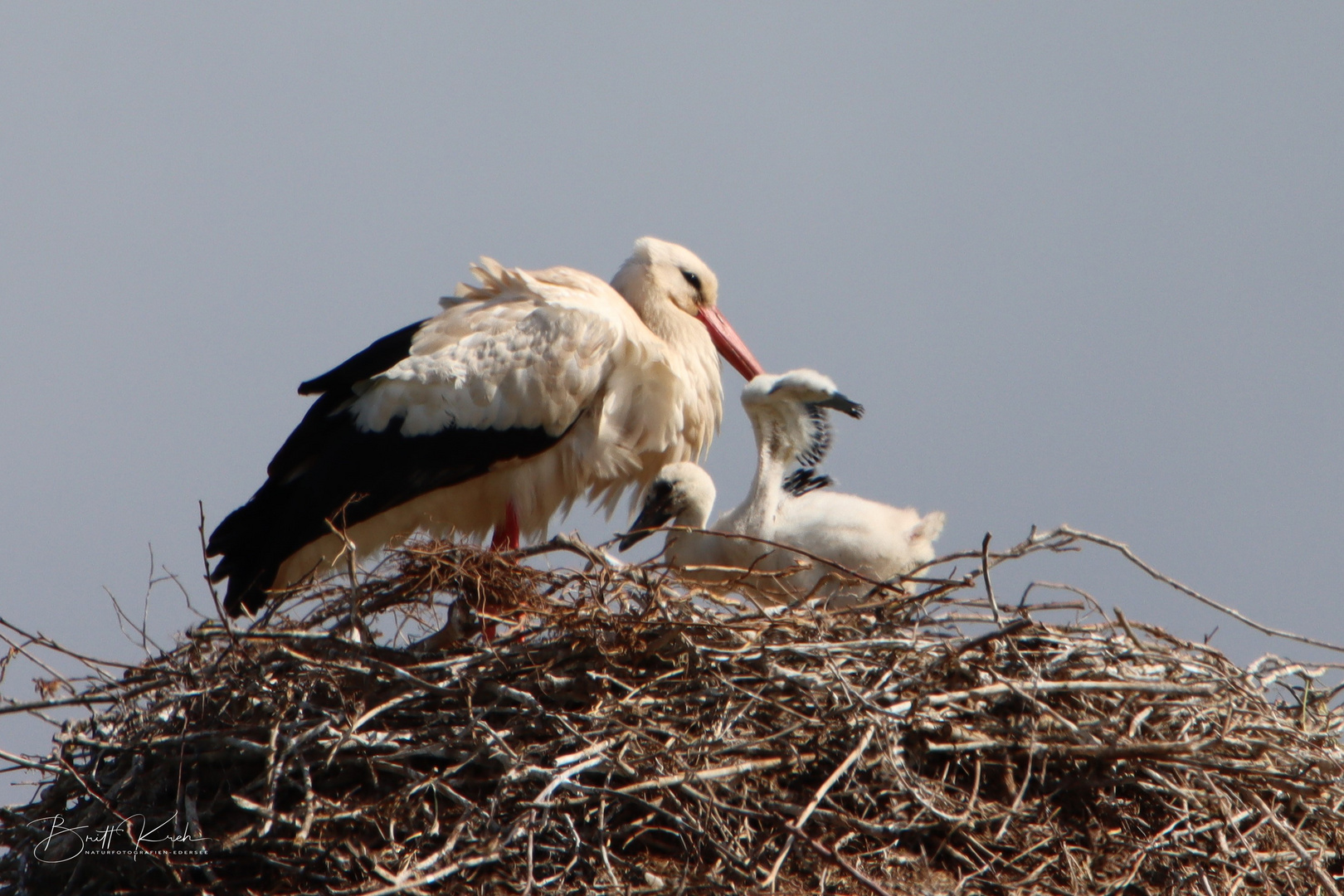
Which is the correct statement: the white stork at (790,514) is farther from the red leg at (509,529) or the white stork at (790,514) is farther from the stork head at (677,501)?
the red leg at (509,529)

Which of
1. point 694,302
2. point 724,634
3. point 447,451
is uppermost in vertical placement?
point 694,302

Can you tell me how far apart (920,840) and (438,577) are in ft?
4.31

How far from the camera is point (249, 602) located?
→ 4602mm

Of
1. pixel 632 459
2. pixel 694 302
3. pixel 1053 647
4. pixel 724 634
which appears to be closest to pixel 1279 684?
pixel 1053 647

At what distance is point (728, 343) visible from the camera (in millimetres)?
5465

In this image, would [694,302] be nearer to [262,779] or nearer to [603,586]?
[603,586]

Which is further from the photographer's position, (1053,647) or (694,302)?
(694,302)

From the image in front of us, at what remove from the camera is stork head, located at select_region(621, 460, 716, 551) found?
15.3ft

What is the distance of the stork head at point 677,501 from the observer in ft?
15.3
